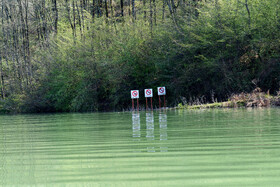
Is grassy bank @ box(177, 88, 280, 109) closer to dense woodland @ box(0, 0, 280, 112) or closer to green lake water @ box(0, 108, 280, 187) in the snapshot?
dense woodland @ box(0, 0, 280, 112)

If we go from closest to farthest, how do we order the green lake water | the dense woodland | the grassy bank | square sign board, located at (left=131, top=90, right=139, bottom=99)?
the green lake water
the grassy bank
the dense woodland
square sign board, located at (left=131, top=90, right=139, bottom=99)

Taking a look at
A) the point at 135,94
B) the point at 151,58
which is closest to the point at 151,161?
the point at 135,94

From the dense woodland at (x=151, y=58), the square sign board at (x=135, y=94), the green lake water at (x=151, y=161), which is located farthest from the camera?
the square sign board at (x=135, y=94)

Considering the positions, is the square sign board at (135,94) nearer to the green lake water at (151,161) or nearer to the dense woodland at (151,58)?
Result: the dense woodland at (151,58)

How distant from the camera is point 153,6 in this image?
39.1 metres

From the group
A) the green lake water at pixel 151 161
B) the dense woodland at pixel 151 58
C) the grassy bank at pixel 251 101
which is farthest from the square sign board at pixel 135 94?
the green lake water at pixel 151 161

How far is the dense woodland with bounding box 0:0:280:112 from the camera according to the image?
3006 centimetres

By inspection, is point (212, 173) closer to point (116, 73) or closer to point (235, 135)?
point (235, 135)

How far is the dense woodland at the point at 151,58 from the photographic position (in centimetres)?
3006

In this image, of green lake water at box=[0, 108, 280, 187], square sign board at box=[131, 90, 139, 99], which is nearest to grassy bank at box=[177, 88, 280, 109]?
square sign board at box=[131, 90, 139, 99]

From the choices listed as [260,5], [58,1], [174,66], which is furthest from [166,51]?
[58,1]

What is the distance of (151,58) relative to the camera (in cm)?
3506

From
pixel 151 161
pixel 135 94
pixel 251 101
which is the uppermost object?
pixel 135 94

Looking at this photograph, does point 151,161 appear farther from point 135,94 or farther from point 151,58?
point 151,58
